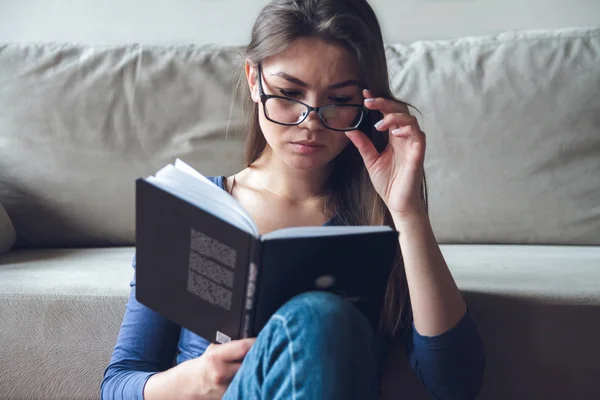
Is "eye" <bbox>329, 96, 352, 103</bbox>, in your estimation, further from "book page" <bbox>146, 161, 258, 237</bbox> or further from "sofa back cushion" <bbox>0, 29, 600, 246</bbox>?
"sofa back cushion" <bbox>0, 29, 600, 246</bbox>

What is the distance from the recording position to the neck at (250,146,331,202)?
1127 mm

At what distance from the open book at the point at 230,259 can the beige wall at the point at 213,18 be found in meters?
1.20

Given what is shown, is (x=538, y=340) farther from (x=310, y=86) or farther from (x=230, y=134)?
(x=230, y=134)

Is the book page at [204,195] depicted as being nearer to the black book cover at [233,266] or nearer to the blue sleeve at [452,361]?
the black book cover at [233,266]

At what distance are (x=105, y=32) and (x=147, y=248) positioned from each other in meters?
1.29

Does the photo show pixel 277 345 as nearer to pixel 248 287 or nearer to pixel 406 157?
pixel 248 287

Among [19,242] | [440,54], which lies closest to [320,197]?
[440,54]

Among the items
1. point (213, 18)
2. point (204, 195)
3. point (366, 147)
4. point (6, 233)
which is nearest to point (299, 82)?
point (366, 147)

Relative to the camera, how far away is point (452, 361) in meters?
0.87

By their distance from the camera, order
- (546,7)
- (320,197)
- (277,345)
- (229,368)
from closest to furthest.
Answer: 1. (277,345)
2. (229,368)
3. (320,197)
4. (546,7)

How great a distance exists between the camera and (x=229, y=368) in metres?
0.77

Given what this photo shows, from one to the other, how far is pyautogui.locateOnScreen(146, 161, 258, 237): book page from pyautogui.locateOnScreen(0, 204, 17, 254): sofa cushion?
2.81 feet

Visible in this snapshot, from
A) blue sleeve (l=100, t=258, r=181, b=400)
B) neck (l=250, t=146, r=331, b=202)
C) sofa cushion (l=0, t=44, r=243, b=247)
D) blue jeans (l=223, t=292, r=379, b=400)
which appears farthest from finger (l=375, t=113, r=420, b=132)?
sofa cushion (l=0, t=44, r=243, b=247)

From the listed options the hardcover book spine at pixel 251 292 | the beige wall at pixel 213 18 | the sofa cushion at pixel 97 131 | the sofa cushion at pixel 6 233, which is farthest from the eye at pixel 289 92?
the beige wall at pixel 213 18
